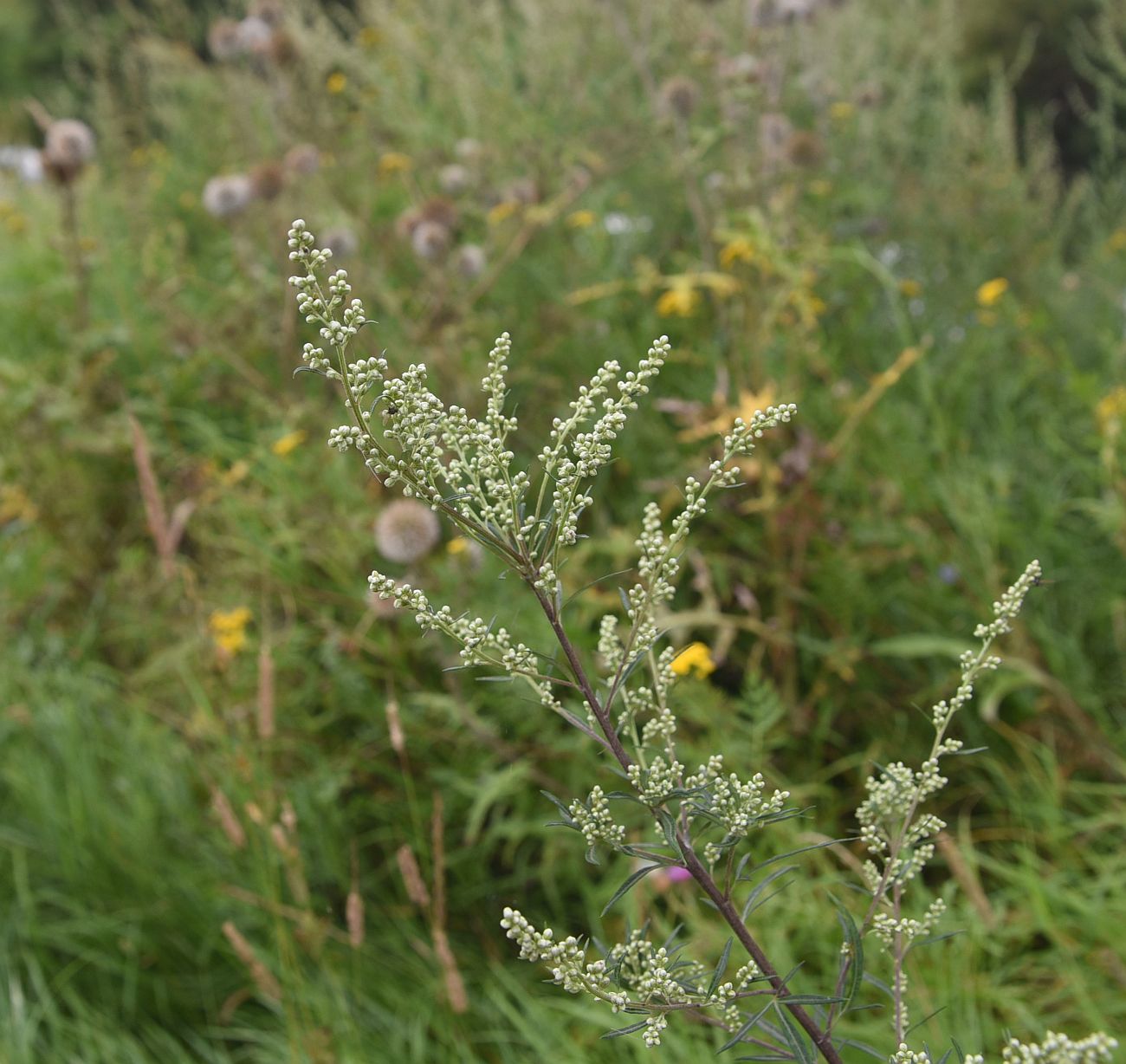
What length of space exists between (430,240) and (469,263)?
A: 36 cm

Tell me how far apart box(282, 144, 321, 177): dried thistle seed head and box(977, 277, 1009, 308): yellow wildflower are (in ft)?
6.10

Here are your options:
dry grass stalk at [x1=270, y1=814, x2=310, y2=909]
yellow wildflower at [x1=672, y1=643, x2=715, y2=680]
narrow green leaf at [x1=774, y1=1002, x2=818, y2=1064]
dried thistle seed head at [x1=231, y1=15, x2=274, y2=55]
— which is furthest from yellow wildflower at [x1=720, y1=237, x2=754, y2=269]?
narrow green leaf at [x1=774, y1=1002, x2=818, y2=1064]

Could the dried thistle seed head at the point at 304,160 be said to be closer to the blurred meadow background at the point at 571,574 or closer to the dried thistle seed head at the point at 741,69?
the blurred meadow background at the point at 571,574

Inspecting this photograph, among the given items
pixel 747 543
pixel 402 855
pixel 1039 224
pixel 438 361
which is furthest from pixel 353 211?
pixel 402 855

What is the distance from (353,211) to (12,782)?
1865 mm

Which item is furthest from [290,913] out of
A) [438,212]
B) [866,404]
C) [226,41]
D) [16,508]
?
[226,41]

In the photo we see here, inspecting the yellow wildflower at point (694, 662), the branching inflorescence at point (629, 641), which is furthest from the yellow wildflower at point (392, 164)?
the branching inflorescence at point (629, 641)

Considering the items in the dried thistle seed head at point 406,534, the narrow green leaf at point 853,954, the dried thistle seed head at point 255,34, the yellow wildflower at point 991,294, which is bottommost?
the narrow green leaf at point 853,954

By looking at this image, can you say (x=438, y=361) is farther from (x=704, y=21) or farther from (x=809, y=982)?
(x=704, y=21)

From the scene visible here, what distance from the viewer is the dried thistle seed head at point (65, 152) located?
10.8ft

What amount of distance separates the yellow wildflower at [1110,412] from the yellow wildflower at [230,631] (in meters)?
1.80

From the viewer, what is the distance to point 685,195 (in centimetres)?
377

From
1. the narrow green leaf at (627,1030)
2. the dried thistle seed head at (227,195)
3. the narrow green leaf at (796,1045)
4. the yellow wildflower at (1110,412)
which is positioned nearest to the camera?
the narrow green leaf at (627,1030)

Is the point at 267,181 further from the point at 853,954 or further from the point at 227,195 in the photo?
the point at 853,954
